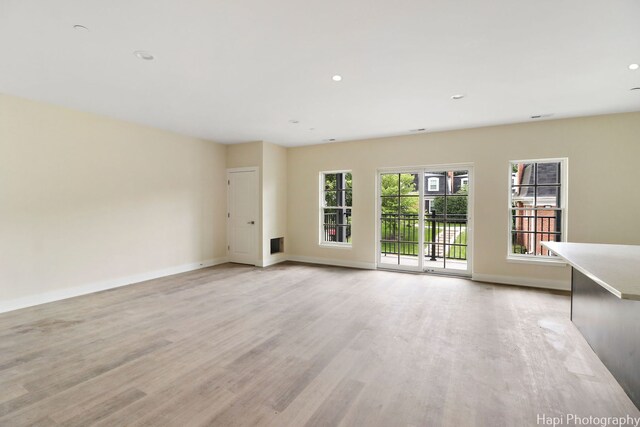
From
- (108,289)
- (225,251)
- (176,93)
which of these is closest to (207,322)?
(108,289)

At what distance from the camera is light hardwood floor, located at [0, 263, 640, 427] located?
6.39ft

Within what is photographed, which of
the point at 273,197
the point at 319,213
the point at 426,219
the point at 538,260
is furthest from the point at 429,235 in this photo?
the point at 273,197

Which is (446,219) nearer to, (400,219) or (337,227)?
(400,219)

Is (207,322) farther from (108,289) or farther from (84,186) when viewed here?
(84,186)

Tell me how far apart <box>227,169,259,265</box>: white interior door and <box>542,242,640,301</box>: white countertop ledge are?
5.05 meters

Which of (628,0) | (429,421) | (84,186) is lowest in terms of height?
(429,421)

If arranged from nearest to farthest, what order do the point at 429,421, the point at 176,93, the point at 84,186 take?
the point at 429,421
the point at 176,93
the point at 84,186

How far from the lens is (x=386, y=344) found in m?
2.88

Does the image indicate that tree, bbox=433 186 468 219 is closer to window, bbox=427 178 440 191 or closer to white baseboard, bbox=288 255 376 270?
window, bbox=427 178 440 191

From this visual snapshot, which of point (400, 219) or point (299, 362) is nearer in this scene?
point (299, 362)

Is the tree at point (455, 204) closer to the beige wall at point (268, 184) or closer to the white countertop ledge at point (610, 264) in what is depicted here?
the white countertop ledge at point (610, 264)

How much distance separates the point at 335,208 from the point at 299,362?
14.3 feet

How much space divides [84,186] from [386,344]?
15.4ft

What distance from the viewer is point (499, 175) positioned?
513 cm
